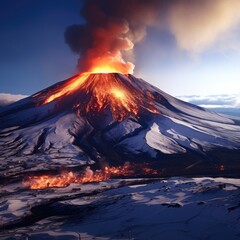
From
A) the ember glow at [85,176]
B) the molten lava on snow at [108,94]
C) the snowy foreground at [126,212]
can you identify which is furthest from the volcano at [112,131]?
the snowy foreground at [126,212]

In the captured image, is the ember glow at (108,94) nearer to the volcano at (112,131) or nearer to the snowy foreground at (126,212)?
the volcano at (112,131)

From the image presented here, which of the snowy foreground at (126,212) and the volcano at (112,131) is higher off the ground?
the volcano at (112,131)

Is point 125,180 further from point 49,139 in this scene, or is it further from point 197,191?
point 49,139

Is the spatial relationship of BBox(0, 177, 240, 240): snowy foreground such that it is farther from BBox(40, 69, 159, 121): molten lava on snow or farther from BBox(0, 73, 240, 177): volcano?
BBox(40, 69, 159, 121): molten lava on snow

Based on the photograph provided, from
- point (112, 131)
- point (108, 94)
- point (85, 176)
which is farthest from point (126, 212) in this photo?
point (108, 94)

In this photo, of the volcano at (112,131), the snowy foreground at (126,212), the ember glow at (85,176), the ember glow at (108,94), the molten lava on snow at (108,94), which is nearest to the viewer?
the snowy foreground at (126,212)

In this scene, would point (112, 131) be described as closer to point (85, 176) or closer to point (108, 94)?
point (108, 94)
